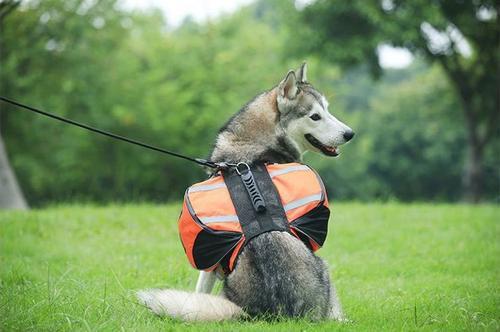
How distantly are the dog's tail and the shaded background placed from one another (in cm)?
810

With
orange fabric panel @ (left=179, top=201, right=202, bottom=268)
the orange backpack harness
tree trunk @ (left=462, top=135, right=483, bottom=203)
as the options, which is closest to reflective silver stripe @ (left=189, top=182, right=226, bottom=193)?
the orange backpack harness

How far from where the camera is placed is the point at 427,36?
62.7 feet

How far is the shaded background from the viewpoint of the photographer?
19.0m

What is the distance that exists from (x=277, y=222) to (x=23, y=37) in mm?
20605

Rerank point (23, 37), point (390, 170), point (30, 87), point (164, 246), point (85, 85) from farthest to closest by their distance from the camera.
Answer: point (390, 170)
point (85, 85)
point (30, 87)
point (23, 37)
point (164, 246)

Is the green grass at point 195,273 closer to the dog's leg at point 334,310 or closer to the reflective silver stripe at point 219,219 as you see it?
the dog's leg at point 334,310

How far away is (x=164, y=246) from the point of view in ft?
24.7

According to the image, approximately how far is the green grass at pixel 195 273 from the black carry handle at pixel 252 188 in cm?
83

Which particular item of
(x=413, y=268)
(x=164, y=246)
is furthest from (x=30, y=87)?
(x=413, y=268)

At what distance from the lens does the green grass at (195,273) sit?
4.21 m

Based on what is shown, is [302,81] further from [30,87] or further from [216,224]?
[30,87]

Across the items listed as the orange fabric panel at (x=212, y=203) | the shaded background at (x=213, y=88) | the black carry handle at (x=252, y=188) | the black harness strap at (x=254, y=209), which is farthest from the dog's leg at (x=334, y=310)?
the shaded background at (x=213, y=88)

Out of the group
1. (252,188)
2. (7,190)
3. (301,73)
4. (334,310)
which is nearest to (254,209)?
(252,188)

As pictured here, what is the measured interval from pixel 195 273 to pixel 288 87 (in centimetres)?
247
